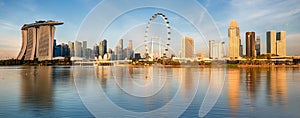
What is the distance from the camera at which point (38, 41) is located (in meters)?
162

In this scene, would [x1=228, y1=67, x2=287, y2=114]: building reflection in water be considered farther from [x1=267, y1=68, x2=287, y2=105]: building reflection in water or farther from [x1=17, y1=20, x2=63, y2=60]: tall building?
[x1=17, y1=20, x2=63, y2=60]: tall building

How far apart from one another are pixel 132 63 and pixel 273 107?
12136 cm

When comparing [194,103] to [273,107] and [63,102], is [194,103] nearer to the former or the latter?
[273,107]

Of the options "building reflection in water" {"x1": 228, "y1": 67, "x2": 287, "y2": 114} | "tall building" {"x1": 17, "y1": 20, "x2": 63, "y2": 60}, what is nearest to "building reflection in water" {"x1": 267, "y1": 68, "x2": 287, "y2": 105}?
"building reflection in water" {"x1": 228, "y1": 67, "x2": 287, "y2": 114}

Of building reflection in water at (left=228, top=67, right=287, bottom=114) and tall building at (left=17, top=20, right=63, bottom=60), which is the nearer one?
building reflection in water at (left=228, top=67, right=287, bottom=114)

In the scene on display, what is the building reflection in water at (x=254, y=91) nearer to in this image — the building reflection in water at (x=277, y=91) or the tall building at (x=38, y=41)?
the building reflection in water at (x=277, y=91)

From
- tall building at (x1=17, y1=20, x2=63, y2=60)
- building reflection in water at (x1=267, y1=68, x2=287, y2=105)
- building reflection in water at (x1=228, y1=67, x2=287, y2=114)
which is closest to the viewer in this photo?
building reflection in water at (x1=228, y1=67, x2=287, y2=114)

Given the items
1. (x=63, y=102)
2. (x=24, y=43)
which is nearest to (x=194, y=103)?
(x=63, y=102)

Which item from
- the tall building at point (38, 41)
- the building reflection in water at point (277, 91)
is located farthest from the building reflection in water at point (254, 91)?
the tall building at point (38, 41)

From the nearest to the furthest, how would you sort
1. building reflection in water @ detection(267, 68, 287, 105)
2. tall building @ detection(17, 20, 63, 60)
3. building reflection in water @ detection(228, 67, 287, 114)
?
1. building reflection in water @ detection(228, 67, 287, 114)
2. building reflection in water @ detection(267, 68, 287, 105)
3. tall building @ detection(17, 20, 63, 60)

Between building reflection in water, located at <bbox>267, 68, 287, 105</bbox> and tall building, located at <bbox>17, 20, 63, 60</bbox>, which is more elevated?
tall building, located at <bbox>17, 20, 63, 60</bbox>

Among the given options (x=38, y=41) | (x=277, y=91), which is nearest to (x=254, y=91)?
(x=277, y=91)

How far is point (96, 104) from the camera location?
14727 millimetres

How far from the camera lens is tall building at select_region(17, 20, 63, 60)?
158 metres
